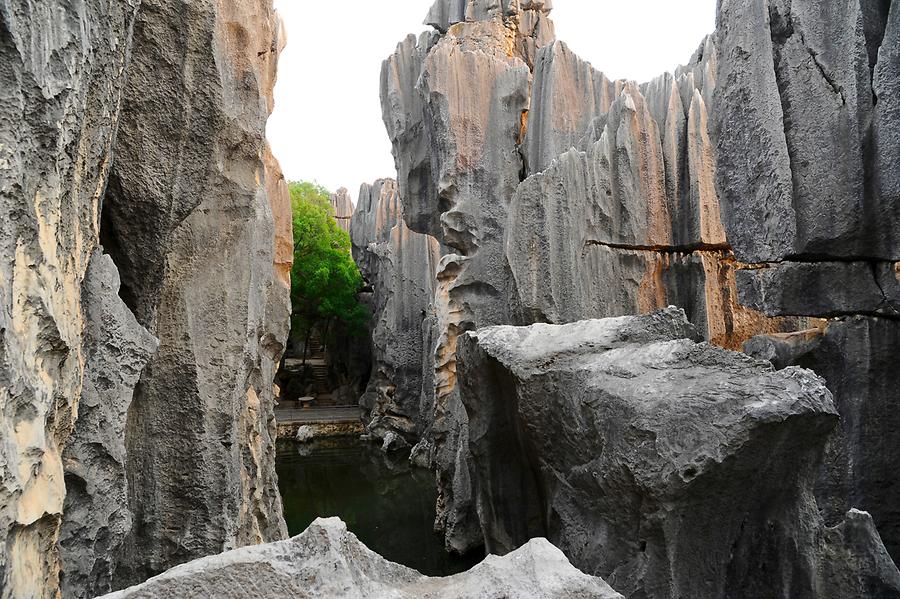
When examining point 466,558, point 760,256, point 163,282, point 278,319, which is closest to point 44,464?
point 163,282

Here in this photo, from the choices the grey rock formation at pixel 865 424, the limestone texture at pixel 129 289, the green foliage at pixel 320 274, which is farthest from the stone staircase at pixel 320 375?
the grey rock formation at pixel 865 424

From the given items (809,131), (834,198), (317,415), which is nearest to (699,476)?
(834,198)

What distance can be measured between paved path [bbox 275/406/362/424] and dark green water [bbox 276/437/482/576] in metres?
1.73

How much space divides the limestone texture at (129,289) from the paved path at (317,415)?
13347 mm

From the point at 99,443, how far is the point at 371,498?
Answer: 8935 millimetres

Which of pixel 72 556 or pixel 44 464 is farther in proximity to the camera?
pixel 72 556

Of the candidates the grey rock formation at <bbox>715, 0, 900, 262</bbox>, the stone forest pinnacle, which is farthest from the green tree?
the grey rock formation at <bbox>715, 0, 900, 262</bbox>

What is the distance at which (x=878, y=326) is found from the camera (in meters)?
3.85

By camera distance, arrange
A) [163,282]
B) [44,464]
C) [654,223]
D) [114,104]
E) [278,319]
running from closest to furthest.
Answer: [44,464]
[114,104]
[163,282]
[278,319]
[654,223]

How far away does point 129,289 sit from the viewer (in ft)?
12.1

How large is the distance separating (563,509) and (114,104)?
3.07 m

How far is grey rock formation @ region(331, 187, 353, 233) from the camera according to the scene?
28859 millimetres

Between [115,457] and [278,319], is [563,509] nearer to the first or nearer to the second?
[115,457]

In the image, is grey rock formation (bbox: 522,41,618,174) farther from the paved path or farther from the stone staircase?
the stone staircase
